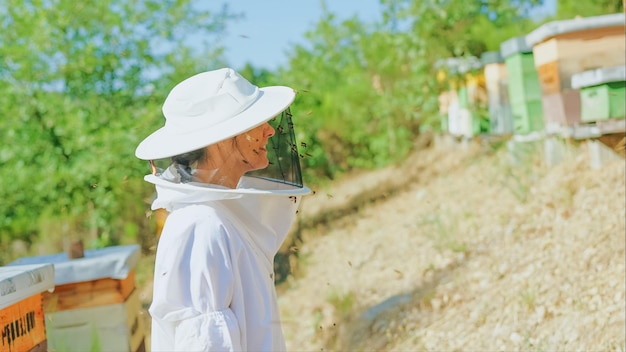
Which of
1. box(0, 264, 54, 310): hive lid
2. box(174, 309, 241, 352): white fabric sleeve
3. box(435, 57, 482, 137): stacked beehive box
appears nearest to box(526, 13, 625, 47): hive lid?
box(435, 57, 482, 137): stacked beehive box

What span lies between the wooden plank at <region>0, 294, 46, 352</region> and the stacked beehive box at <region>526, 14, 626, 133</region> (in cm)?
417

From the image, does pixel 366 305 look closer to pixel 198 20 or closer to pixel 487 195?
pixel 487 195

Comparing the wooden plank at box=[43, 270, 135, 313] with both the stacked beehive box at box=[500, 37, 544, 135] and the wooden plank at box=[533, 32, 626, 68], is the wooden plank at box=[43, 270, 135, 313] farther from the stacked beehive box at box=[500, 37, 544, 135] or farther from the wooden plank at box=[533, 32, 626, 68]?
the stacked beehive box at box=[500, 37, 544, 135]

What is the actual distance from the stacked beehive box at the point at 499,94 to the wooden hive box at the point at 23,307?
215 inches

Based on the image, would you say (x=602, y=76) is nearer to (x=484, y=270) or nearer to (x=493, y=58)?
(x=484, y=270)

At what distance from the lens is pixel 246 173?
2.01 metres

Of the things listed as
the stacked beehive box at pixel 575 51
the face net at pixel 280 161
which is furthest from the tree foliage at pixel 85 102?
the face net at pixel 280 161

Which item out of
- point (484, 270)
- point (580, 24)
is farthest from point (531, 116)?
point (484, 270)

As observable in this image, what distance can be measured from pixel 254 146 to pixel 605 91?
3.76 meters

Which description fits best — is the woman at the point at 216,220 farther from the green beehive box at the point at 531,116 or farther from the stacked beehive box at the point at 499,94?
the stacked beehive box at the point at 499,94

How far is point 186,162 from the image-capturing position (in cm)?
182

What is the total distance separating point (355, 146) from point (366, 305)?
21.8ft

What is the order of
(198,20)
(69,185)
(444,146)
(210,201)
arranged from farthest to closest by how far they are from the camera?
(444,146)
(198,20)
(69,185)
(210,201)

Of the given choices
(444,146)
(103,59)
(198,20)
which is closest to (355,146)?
(444,146)
